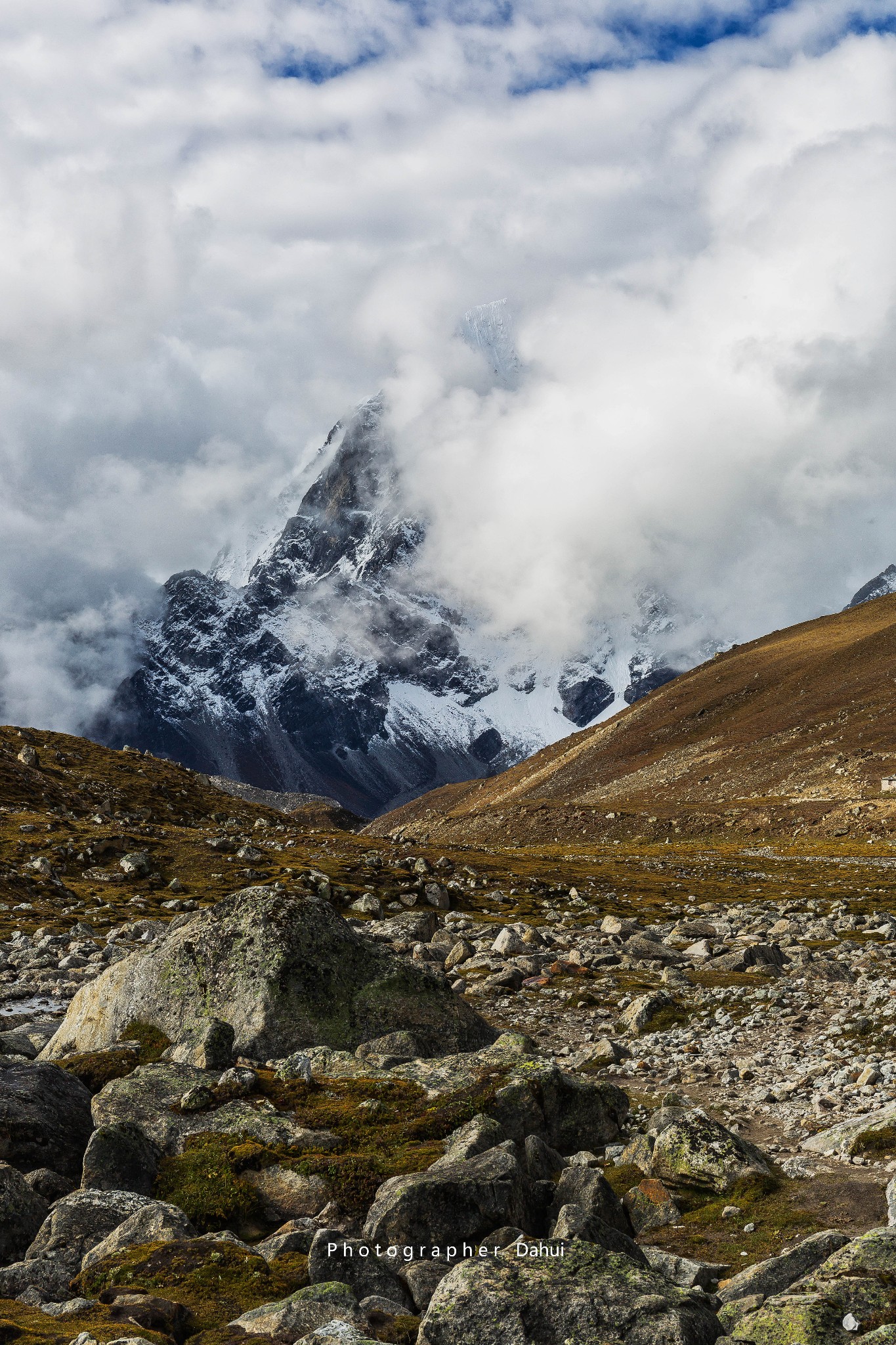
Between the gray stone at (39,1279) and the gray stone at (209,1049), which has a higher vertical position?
the gray stone at (209,1049)

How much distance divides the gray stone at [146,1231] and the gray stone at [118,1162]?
192 cm

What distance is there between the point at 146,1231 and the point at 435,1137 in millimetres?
5220

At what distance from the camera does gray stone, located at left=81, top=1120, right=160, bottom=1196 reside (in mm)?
14672

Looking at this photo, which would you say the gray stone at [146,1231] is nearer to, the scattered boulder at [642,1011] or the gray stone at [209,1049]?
the gray stone at [209,1049]

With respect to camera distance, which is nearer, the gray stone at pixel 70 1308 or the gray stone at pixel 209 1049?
the gray stone at pixel 70 1308

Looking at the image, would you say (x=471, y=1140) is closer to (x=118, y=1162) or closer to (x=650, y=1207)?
(x=650, y=1207)

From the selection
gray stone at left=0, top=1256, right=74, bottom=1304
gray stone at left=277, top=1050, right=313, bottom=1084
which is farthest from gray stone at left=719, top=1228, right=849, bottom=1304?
gray stone at left=277, top=1050, right=313, bottom=1084

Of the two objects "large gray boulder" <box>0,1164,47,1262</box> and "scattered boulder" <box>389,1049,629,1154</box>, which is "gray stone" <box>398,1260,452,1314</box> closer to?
"scattered boulder" <box>389,1049,629,1154</box>

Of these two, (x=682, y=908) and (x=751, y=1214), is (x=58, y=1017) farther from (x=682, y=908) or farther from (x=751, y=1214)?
(x=682, y=908)

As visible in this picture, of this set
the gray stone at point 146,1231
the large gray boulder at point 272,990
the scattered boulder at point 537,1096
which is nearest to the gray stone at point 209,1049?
the large gray boulder at point 272,990

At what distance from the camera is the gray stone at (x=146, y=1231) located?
12.1 meters

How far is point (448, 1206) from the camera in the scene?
12961mm

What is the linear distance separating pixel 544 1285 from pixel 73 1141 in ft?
33.0

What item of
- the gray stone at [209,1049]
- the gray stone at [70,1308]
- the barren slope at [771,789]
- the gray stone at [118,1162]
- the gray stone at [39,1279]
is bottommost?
the barren slope at [771,789]
